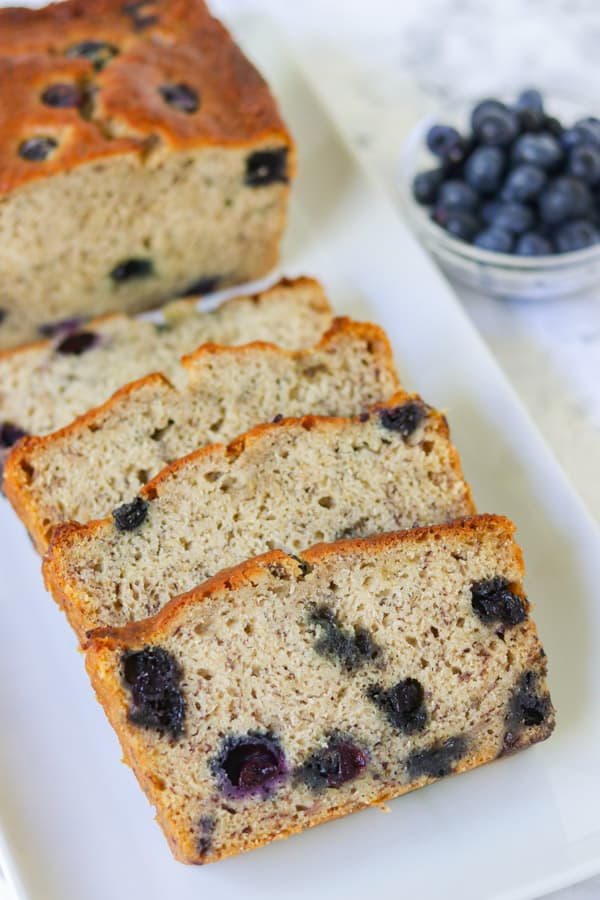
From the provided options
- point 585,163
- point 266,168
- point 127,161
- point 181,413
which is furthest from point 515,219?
point 181,413

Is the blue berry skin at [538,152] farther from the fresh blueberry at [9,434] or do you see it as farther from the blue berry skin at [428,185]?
the fresh blueberry at [9,434]

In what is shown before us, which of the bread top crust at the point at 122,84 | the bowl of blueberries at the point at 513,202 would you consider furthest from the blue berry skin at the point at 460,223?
the bread top crust at the point at 122,84

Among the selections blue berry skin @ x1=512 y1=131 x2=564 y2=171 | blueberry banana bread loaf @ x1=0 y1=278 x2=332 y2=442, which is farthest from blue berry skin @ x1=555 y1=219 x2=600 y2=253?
blueberry banana bread loaf @ x1=0 y1=278 x2=332 y2=442

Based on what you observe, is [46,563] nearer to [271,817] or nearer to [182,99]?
[271,817]

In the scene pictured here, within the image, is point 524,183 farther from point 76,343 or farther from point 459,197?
point 76,343

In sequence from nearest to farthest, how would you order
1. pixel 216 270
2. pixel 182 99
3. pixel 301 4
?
pixel 182 99 < pixel 216 270 < pixel 301 4

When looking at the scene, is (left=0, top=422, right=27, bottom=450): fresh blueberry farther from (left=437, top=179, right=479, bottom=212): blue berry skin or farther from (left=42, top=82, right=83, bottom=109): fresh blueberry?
(left=437, top=179, right=479, bottom=212): blue berry skin

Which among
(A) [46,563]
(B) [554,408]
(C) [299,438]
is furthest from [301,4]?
(A) [46,563]
